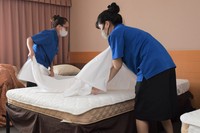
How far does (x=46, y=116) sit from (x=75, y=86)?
345 mm

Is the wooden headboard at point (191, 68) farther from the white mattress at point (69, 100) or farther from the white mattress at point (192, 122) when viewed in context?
the white mattress at point (192, 122)

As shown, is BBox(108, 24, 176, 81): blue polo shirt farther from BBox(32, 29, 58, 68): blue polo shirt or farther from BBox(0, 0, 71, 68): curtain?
BBox(0, 0, 71, 68): curtain

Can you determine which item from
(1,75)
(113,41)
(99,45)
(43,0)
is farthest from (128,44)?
(43,0)

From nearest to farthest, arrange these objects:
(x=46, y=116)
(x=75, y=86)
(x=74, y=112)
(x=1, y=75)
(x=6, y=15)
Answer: (x=74, y=112) → (x=46, y=116) → (x=75, y=86) → (x=1, y=75) → (x=6, y=15)

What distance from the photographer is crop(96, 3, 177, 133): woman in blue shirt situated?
1.63 meters

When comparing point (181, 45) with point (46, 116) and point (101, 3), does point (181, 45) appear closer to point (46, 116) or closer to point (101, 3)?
point (101, 3)

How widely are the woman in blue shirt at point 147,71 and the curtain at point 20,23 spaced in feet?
7.88

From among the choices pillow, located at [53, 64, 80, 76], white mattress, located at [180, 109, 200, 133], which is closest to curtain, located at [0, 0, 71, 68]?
pillow, located at [53, 64, 80, 76]

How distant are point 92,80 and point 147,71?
0.52m

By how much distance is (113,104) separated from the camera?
1731mm

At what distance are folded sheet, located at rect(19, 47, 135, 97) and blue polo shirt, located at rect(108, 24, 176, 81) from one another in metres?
0.34

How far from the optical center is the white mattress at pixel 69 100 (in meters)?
1.57

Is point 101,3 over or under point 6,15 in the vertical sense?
over

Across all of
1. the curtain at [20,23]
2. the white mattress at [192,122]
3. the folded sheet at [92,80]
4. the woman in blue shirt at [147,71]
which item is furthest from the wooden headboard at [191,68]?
the curtain at [20,23]
